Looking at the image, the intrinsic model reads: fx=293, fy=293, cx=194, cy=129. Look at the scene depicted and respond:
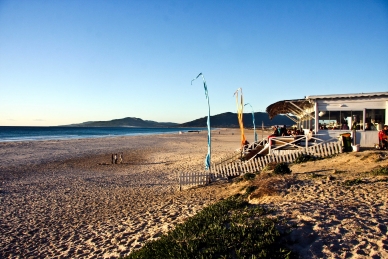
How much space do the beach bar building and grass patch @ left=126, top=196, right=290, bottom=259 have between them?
1085 cm

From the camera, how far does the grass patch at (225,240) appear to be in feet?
15.0

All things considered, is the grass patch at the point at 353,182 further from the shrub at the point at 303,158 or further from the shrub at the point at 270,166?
the shrub at the point at 303,158

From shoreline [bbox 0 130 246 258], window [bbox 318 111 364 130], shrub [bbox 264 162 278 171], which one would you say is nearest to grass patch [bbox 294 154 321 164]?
shrub [bbox 264 162 278 171]

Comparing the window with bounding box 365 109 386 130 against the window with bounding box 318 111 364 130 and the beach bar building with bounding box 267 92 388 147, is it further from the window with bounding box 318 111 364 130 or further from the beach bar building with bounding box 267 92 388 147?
the window with bounding box 318 111 364 130

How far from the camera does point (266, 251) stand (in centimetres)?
447

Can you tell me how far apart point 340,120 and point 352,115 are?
61 centimetres

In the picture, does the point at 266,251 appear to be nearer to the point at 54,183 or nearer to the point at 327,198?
the point at 327,198

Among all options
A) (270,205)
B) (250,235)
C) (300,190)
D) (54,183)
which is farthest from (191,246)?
(54,183)

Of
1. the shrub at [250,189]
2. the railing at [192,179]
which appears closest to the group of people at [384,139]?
the shrub at [250,189]

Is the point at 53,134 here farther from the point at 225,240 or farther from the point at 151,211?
the point at 225,240

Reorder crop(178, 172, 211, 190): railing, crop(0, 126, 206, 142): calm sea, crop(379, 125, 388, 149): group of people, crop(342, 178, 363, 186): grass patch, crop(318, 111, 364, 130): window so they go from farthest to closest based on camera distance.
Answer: crop(0, 126, 206, 142): calm sea < crop(318, 111, 364, 130): window < crop(379, 125, 388, 149): group of people < crop(178, 172, 211, 190): railing < crop(342, 178, 363, 186): grass patch

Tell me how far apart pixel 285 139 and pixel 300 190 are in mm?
8061

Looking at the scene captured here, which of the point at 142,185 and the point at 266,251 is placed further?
the point at 142,185

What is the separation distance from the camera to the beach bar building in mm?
14758
